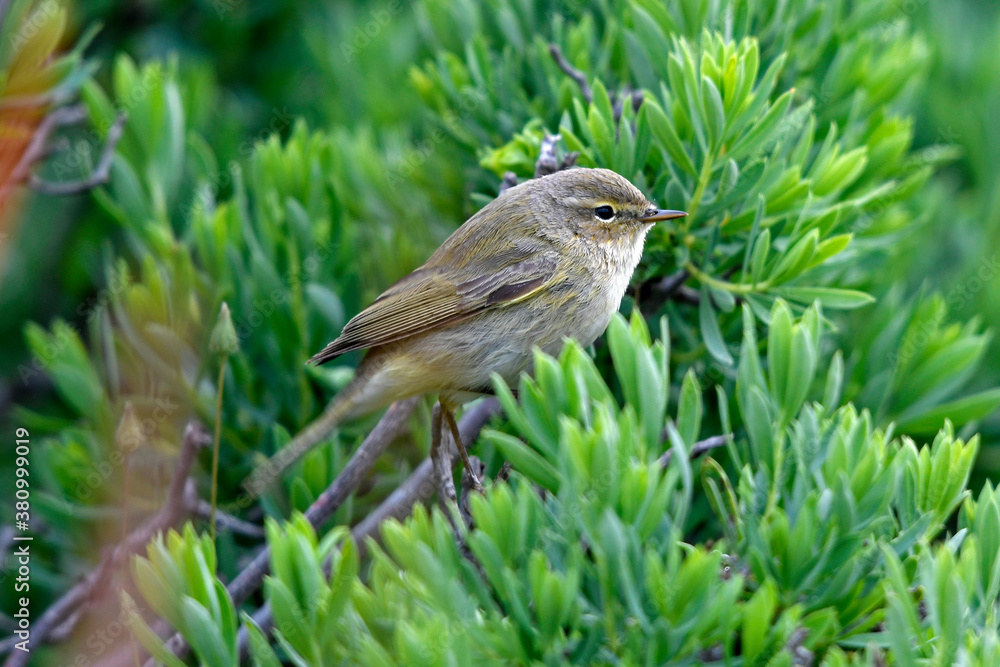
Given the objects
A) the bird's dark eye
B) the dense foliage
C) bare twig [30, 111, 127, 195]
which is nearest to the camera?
the dense foliage

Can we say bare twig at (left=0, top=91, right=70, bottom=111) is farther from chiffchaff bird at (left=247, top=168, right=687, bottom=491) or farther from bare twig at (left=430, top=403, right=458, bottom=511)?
bare twig at (left=430, top=403, right=458, bottom=511)

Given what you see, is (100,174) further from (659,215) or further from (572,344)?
(572,344)

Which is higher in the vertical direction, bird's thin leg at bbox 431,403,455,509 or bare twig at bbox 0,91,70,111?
bare twig at bbox 0,91,70,111

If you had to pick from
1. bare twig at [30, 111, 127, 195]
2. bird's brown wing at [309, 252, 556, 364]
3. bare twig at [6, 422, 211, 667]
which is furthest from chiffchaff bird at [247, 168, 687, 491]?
bare twig at [30, 111, 127, 195]

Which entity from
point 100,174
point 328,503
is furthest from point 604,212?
point 100,174

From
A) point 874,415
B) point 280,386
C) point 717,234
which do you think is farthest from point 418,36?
point 874,415

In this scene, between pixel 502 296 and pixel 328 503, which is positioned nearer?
pixel 328 503

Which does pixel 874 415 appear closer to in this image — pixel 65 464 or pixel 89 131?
pixel 65 464
